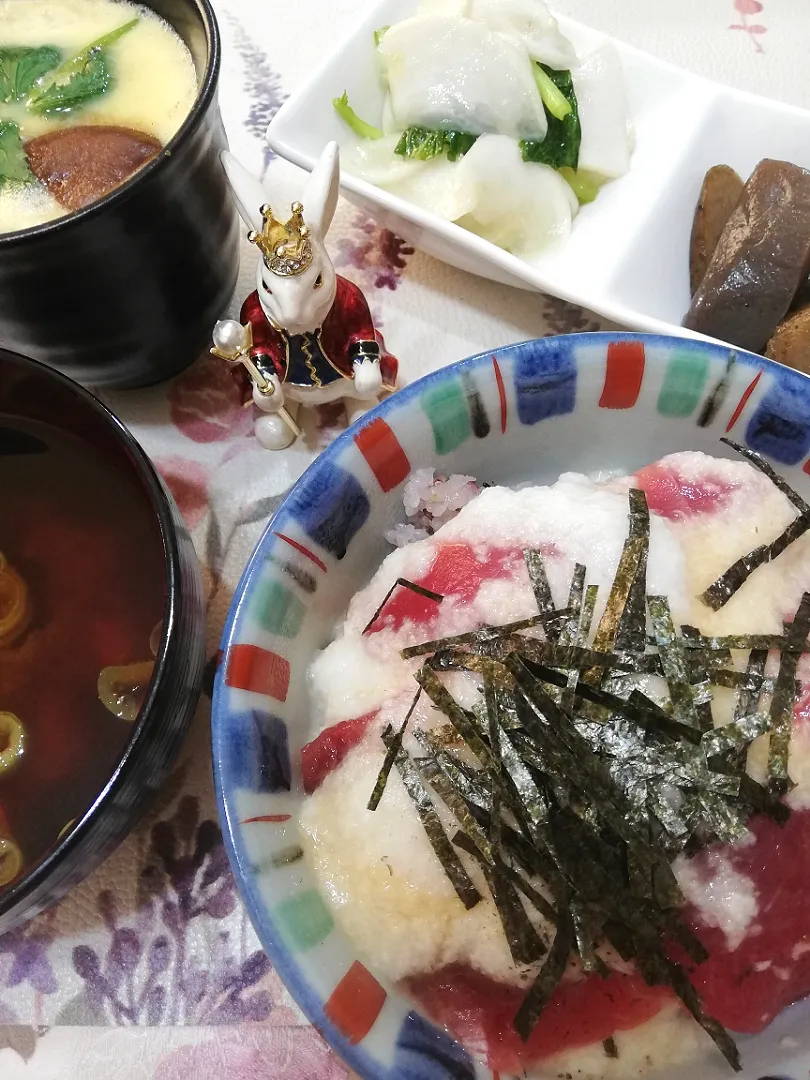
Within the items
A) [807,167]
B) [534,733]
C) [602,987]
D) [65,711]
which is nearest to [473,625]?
[534,733]

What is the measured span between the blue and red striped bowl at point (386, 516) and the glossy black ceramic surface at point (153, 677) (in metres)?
0.06

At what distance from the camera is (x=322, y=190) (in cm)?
100

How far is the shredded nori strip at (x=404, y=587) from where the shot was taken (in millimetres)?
934

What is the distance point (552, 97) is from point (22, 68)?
845 mm

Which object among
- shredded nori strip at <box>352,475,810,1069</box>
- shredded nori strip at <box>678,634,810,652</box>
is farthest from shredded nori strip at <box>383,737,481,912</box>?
shredded nori strip at <box>678,634,810,652</box>

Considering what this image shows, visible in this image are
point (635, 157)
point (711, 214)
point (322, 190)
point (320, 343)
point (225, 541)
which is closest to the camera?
point (322, 190)

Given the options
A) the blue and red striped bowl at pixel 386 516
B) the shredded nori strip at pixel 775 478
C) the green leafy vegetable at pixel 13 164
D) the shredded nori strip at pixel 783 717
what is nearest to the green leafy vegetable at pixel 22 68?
the green leafy vegetable at pixel 13 164

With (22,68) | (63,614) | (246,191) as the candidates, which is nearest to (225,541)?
(63,614)

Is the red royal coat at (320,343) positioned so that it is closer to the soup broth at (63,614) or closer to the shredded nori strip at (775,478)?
the soup broth at (63,614)

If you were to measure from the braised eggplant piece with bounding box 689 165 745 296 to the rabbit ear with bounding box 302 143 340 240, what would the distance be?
0.63 metres

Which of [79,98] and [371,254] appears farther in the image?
[371,254]

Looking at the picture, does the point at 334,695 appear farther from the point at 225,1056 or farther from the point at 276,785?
the point at 225,1056

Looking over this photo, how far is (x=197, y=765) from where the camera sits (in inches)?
42.5

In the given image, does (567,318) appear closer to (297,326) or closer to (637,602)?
(297,326)
